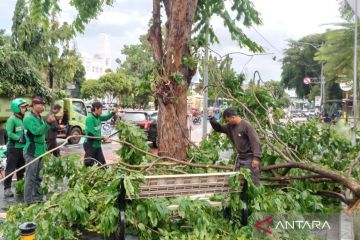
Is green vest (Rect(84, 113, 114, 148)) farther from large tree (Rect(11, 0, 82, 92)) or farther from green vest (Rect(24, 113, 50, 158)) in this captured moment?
large tree (Rect(11, 0, 82, 92))

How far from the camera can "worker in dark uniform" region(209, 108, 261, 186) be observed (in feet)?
18.2

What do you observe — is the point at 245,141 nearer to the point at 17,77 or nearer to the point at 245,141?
the point at 245,141

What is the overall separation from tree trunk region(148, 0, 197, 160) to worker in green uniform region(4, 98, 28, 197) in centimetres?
250

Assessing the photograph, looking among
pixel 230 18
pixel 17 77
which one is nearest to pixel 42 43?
pixel 17 77

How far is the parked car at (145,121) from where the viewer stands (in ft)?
57.0

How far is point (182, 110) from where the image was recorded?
740cm

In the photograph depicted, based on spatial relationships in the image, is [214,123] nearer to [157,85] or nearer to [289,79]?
[157,85]

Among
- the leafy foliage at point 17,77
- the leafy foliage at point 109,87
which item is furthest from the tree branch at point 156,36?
the leafy foliage at point 109,87

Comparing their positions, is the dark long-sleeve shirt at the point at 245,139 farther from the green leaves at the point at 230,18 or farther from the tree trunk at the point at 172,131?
the green leaves at the point at 230,18

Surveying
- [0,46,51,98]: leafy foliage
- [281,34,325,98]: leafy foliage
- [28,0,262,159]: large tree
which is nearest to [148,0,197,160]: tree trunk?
[28,0,262,159]: large tree

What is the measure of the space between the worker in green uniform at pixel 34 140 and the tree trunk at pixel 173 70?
6.31ft

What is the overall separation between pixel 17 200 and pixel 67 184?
2.08 meters

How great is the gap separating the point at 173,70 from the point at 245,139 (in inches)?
82.2

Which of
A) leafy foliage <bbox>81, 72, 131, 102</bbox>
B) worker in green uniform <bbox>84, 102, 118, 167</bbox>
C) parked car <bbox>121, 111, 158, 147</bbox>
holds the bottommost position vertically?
parked car <bbox>121, 111, 158, 147</bbox>
